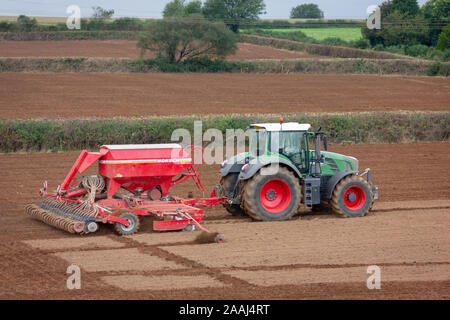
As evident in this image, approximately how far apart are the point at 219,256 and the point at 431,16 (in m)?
69.7

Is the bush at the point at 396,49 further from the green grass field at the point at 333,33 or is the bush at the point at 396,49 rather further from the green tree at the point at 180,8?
the green tree at the point at 180,8

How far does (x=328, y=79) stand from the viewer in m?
45.8

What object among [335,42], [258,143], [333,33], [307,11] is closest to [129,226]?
[258,143]

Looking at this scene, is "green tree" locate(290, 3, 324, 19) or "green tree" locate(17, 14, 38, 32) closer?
"green tree" locate(17, 14, 38, 32)

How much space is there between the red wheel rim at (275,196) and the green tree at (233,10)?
66.3 metres

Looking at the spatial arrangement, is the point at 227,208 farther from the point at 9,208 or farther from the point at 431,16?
the point at 431,16

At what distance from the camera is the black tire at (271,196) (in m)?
13.4

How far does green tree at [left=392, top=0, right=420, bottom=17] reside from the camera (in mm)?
79312

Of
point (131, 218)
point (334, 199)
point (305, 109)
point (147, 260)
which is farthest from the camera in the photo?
point (305, 109)

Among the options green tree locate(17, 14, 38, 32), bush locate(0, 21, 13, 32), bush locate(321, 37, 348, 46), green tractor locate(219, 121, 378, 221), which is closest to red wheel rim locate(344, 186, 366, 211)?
green tractor locate(219, 121, 378, 221)

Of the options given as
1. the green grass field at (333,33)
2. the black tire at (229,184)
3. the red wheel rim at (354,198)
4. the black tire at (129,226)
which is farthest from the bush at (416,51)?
the black tire at (129,226)

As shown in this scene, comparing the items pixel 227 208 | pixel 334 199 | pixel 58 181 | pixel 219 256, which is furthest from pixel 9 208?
pixel 334 199

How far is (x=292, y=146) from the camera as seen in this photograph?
45.5 feet

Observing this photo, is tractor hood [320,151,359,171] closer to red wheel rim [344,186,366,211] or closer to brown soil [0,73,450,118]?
red wheel rim [344,186,366,211]
